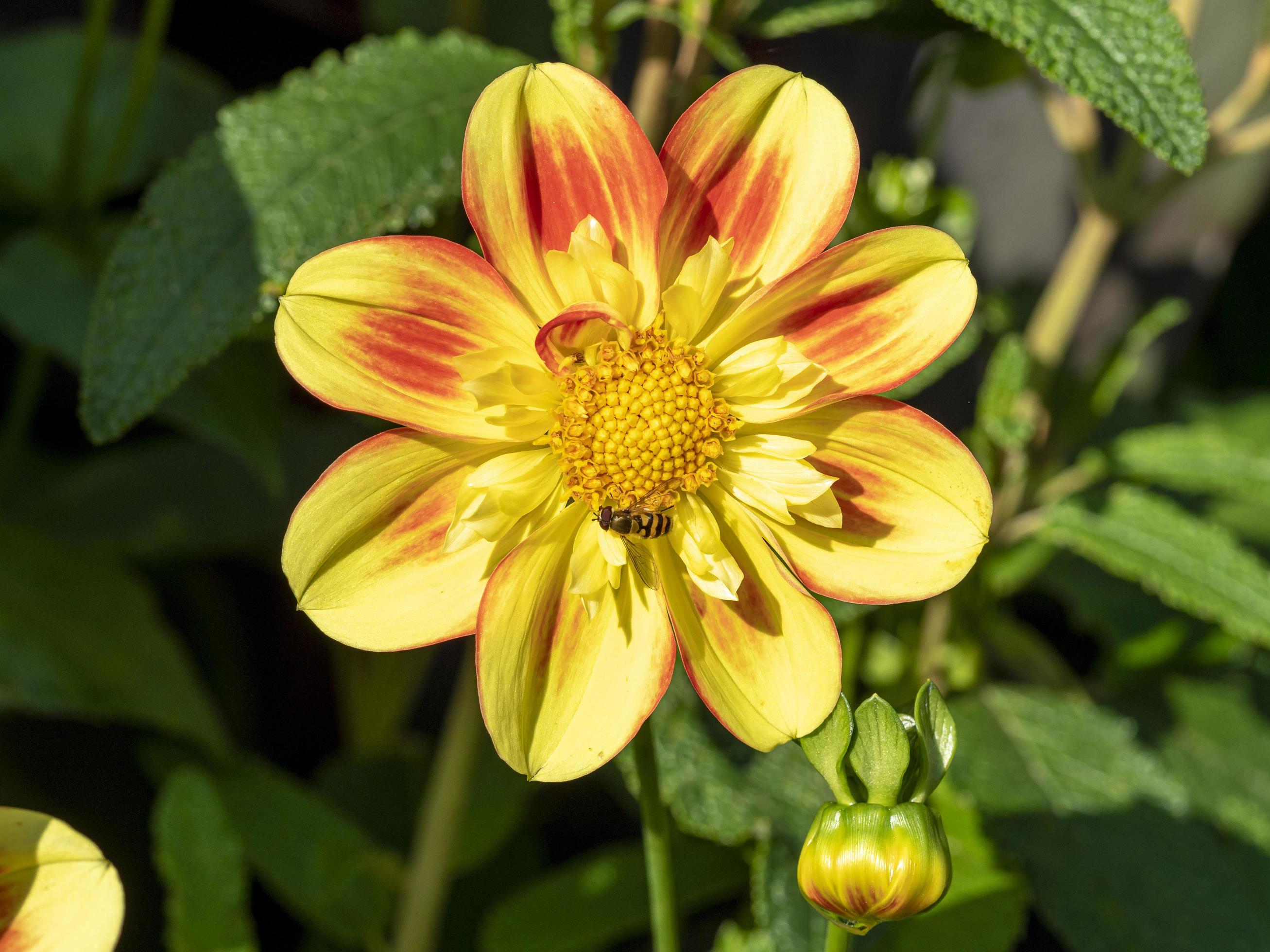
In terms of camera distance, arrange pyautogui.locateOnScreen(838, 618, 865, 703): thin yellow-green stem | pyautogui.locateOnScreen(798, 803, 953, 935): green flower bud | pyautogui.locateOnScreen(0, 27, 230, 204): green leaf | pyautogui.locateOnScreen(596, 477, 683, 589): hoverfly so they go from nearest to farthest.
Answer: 1. pyautogui.locateOnScreen(798, 803, 953, 935): green flower bud
2. pyautogui.locateOnScreen(596, 477, 683, 589): hoverfly
3. pyautogui.locateOnScreen(838, 618, 865, 703): thin yellow-green stem
4. pyautogui.locateOnScreen(0, 27, 230, 204): green leaf

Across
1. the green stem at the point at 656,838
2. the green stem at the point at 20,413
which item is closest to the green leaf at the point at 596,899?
the green stem at the point at 656,838

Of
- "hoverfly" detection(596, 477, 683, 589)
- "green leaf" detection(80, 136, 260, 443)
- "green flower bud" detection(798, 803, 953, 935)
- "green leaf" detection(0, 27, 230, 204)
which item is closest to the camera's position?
"green flower bud" detection(798, 803, 953, 935)

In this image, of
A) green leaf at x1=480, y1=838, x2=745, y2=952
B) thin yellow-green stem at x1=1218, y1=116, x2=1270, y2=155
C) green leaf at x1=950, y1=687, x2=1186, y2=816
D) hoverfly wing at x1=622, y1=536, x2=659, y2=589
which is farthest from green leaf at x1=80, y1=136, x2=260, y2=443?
thin yellow-green stem at x1=1218, y1=116, x2=1270, y2=155

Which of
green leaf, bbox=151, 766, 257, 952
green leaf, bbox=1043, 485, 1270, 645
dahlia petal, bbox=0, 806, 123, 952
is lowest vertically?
green leaf, bbox=151, 766, 257, 952

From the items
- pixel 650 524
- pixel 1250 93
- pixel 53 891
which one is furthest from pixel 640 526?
pixel 1250 93

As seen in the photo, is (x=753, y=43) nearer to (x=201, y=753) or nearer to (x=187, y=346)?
(x=187, y=346)

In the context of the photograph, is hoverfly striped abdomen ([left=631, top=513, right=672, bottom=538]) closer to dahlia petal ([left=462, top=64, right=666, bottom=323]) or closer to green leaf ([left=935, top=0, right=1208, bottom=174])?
dahlia petal ([left=462, top=64, right=666, bottom=323])

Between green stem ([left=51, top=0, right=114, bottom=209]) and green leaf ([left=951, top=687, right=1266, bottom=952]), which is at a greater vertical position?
green stem ([left=51, top=0, right=114, bottom=209])

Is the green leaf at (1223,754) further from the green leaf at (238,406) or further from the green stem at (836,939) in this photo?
the green leaf at (238,406)
